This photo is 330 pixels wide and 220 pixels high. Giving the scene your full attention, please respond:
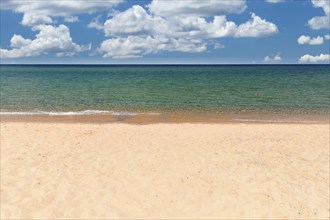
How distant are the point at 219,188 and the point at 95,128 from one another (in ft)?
34.6

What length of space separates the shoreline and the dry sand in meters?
5.66

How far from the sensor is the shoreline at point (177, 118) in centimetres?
2335

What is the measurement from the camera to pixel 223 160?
13.2m

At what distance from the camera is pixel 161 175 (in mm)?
11297

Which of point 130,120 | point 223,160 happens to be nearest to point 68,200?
point 223,160

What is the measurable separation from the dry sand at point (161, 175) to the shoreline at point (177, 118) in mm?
5664

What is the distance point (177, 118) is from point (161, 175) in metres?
13.8

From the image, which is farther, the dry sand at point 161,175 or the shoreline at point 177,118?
the shoreline at point 177,118

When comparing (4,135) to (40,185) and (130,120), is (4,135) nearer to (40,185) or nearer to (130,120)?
(40,185)

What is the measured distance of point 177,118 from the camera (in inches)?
982

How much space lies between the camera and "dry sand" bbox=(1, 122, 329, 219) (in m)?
9.01

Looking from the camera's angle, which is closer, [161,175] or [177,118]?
[161,175]

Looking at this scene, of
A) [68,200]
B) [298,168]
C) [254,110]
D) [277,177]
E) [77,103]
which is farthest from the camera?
[77,103]

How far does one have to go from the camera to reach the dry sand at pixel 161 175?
29.6 ft
